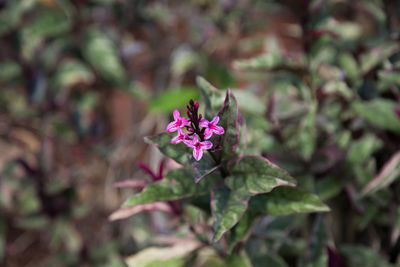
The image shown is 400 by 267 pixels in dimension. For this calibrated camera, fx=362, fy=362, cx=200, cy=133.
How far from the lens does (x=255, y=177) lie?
0.49 metres

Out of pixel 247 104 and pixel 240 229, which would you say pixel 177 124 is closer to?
pixel 240 229

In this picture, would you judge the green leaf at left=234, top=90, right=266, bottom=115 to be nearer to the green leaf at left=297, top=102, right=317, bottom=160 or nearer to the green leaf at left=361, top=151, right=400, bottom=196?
the green leaf at left=297, top=102, right=317, bottom=160

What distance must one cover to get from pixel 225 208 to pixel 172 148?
0.11 meters

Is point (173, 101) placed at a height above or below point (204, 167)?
below

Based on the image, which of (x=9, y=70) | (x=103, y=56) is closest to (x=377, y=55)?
(x=103, y=56)

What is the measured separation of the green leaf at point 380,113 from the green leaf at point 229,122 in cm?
34

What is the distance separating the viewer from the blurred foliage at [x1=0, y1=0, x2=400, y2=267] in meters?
0.68

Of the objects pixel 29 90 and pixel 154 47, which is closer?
pixel 29 90

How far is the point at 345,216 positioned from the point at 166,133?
Result: 1.88 ft

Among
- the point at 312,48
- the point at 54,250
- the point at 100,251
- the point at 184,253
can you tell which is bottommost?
the point at 54,250

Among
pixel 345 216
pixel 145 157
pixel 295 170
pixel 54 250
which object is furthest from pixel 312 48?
pixel 54 250

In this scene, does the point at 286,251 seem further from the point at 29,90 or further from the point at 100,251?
the point at 29,90

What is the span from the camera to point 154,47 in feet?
4.96

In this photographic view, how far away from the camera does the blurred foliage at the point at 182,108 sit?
2.22 ft
